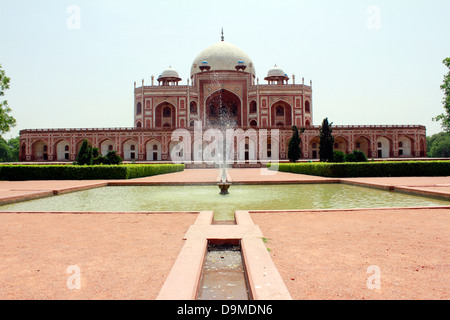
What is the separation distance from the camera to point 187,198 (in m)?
7.38

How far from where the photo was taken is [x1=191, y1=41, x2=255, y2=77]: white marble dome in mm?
36688

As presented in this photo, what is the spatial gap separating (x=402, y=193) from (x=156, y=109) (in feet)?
101

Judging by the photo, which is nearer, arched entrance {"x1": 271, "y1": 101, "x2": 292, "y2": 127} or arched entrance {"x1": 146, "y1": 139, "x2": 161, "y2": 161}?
arched entrance {"x1": 146, "y1": 139, "x2": 161, "y2": 161}

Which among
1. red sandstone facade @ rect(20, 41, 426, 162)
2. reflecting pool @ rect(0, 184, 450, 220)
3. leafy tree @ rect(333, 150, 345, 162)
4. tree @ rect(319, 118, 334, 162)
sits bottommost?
reflecting pool @ rect(0, 184, 450, 220)

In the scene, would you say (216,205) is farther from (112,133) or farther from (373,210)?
(112,133)

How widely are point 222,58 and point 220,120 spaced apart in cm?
698

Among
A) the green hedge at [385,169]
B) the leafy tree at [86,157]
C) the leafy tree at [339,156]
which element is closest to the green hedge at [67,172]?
the leafy tree at [86,157]

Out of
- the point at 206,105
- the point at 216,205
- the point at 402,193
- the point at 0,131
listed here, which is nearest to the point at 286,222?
the point at 216,205

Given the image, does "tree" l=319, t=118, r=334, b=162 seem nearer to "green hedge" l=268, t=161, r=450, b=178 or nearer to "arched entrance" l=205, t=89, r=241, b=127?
"green hedge" l=268, t=161, r=450, b=178

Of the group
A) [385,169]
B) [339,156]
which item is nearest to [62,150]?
[339,156]

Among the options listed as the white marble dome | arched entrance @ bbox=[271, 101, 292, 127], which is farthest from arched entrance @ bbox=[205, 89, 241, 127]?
arched entrance @ bbox=[271, 101, 292, 127]

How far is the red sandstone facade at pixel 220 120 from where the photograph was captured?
3065 cm

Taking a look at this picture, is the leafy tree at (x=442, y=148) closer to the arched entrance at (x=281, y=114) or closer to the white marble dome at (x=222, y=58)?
the arched entrance at (x=281, y=114)

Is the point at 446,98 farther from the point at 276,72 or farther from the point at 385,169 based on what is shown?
the point at 276,72
